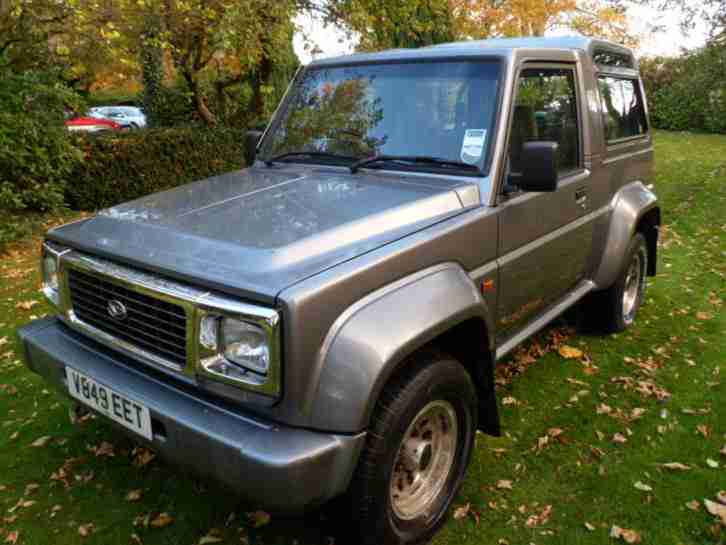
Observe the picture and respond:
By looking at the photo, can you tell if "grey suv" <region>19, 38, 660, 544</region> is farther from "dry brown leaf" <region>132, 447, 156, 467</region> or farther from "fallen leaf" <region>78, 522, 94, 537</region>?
"dry brown leaf" <region>132, 447, 156, 467</region>

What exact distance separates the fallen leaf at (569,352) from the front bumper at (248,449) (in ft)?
9.39

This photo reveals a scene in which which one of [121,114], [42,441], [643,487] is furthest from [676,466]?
[121,114]

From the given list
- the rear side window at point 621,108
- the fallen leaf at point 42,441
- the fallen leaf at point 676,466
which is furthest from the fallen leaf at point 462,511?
the rear side window at point 621,108

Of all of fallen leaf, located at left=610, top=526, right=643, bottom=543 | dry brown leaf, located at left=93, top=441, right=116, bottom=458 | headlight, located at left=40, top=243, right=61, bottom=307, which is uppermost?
headlight, located at left=40, top=243, right=61, bottom=307

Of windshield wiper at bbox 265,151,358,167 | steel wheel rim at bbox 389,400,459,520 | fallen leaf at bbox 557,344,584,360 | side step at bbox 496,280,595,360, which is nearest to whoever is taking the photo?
steel wheel rim at bbox 389,400,459,520

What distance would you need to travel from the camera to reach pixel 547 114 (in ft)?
11.4

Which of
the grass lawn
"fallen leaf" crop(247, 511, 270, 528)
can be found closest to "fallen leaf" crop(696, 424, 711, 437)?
the grass lawn

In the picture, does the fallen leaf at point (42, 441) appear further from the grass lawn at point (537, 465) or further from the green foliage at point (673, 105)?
the green foliage at point (673, 105)

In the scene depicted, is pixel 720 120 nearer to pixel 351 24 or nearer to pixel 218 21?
pixel 351 24

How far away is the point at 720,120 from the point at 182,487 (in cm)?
2280

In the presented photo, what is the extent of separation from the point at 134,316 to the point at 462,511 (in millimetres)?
1770

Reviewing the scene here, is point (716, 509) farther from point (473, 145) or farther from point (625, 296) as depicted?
point (625, 296)

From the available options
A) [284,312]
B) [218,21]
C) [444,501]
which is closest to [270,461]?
[284,312]

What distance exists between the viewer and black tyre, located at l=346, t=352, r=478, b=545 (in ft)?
7.52
